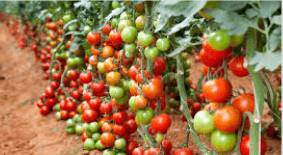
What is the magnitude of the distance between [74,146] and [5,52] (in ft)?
17.9

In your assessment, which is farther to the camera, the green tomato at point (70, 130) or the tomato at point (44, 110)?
the tomato at point (44, 110)

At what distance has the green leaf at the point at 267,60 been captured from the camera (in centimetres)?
78

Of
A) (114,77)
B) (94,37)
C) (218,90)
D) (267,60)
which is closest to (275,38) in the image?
(267,60)

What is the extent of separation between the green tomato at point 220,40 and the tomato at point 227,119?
0.69 feet

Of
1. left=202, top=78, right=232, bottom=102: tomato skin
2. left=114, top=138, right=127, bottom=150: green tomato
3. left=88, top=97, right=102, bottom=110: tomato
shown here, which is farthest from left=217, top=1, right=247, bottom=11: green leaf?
left=88, top=97, right=102, bottom=110: tomato

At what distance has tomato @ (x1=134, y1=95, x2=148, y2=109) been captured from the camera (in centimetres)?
140

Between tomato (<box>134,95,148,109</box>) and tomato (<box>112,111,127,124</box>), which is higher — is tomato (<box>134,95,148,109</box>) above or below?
above

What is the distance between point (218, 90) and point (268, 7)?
1.01 ft

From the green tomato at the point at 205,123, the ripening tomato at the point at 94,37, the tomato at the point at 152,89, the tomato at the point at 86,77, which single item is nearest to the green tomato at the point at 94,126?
the tomato at the point at 86,77

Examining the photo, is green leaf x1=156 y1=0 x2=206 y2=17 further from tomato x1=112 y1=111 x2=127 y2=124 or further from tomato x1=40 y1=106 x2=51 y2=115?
tomato x1=40 y1=106 x2=51 y2=115

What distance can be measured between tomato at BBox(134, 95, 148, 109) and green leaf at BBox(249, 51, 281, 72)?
675 millimetres

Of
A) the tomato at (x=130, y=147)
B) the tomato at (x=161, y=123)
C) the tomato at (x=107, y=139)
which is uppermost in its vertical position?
the tomato at (x=161, y=123)

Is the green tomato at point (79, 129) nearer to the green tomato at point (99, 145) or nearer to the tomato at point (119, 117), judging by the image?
the green tomato at point (99, 145)

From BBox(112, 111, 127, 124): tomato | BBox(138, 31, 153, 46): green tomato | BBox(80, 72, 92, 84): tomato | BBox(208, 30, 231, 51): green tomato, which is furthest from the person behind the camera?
BBox(80, 72, 92, 84): tomato
